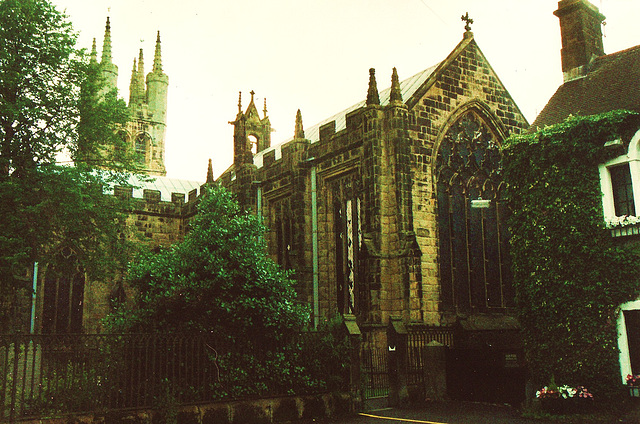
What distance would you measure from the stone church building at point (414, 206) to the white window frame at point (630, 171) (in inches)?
207

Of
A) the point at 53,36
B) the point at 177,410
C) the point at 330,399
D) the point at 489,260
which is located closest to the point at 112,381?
the point at 177,410

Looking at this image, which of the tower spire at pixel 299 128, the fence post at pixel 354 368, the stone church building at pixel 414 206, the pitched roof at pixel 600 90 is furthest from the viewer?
the tower spire at pixel 299 128

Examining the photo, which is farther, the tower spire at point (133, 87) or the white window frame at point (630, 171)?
the tower spire at point (133, 87)

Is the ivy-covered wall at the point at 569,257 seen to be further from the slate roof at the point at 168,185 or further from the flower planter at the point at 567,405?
the slate roof at the point at 168,185

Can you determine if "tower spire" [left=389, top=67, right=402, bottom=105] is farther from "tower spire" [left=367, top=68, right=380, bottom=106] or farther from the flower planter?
the flower planter

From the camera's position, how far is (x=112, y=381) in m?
11.6

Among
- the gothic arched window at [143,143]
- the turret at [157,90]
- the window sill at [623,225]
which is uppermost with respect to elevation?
the turret at [157,90]

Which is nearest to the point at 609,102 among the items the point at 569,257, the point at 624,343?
the point at 569,257

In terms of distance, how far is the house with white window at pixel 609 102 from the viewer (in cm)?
1345

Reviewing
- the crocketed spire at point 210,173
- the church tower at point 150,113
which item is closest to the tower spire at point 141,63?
the church tower at point 150,113

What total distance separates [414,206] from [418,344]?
4.68 metres

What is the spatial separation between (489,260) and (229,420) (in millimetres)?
12424

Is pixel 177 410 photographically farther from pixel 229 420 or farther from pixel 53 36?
pixel 53 36

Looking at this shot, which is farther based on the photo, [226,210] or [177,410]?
[226,210]
